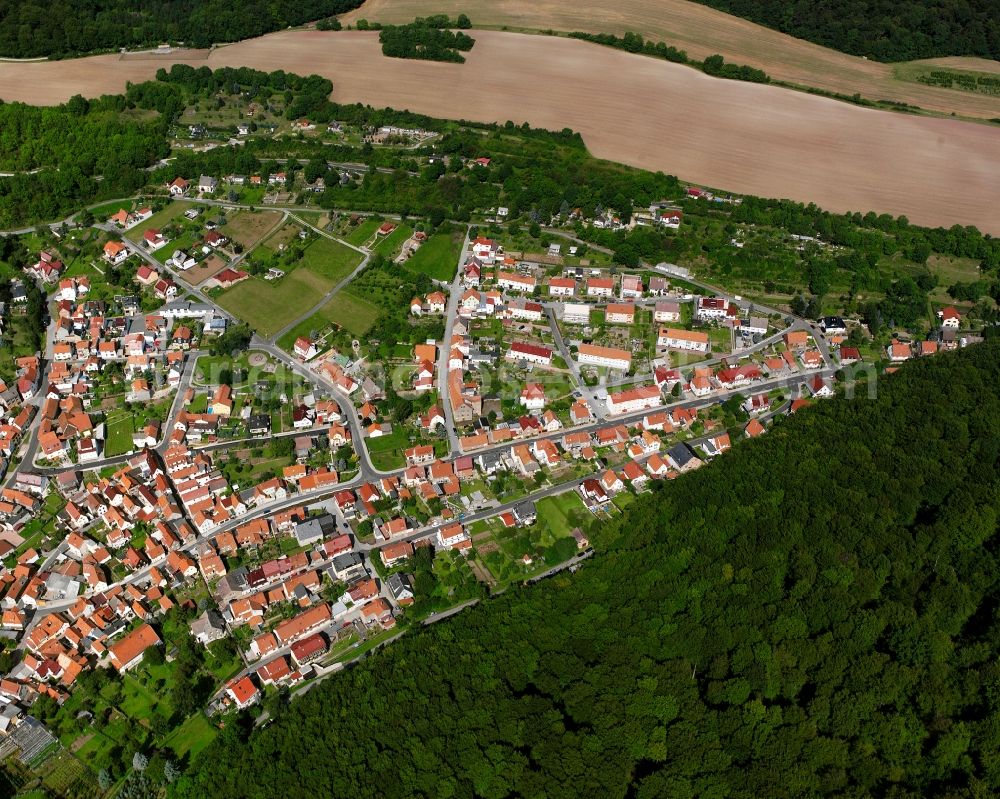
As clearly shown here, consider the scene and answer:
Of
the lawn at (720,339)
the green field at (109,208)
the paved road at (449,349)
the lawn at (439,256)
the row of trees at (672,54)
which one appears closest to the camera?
the paved road at (449,349)

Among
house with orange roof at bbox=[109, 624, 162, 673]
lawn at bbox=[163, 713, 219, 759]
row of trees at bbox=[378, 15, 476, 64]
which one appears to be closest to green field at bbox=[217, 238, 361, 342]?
house with orange roof at bbox=[109, 624, 162, 673]

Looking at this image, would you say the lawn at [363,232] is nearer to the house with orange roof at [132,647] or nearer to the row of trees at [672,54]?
the house with orange roof at [132,647]

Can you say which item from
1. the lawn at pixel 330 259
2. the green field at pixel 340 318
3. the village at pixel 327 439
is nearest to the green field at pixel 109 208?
the village at pixel 327 439

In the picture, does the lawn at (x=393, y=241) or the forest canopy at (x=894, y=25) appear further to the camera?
the forest canopy at (x=894, y=25)

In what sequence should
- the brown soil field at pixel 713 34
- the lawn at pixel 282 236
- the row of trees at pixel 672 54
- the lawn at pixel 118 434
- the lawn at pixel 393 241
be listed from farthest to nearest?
1. the brown soil field at pixel 713 34
2. the row of trees at pixel 672 54
3. the lawn at pixel 282 236
4. the lawn at pixel 393 241
5. the lawn at pixel 118 434

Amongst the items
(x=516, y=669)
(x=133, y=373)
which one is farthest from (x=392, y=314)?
(x=516, y=669)

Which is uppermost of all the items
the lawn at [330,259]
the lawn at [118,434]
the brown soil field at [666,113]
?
the brown soil field at [666,113]

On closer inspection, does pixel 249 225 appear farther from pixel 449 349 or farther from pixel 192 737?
pixel 192 737

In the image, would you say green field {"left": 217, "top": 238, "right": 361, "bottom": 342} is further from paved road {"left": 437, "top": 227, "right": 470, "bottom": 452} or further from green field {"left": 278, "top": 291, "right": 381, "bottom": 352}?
paved road {"left": 437, "top": 227, "right": 470, "bottom": 452}
